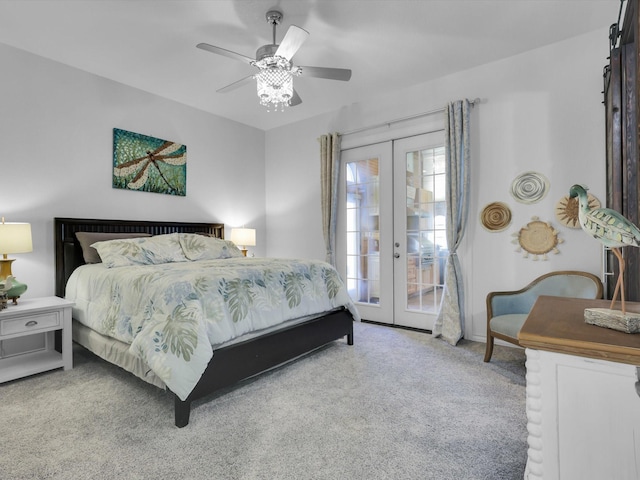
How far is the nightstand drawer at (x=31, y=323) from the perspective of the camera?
2445mm

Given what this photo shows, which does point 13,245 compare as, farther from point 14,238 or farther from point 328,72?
point 328,72

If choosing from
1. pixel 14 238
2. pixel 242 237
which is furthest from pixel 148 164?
pixel 14 238

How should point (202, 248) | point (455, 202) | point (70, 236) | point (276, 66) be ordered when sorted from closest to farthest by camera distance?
point (276, 66) → point (70, 236) → point (455, 202) → point (202, 248)

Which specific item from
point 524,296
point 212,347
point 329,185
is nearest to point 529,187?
point 524,296

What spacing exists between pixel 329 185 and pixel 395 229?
3.50ft

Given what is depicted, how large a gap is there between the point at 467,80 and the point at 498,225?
5.02ft

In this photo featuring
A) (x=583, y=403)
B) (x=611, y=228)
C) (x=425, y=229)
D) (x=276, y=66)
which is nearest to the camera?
(x=583, y=403)

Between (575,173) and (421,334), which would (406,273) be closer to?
(421,334)

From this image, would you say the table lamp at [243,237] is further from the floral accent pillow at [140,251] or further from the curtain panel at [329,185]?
the floral accent pillow at [140,251]

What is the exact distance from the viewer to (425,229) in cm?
381

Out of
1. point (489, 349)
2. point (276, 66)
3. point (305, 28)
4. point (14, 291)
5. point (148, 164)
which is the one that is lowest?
point (489, 349)

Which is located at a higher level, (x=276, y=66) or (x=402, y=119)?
(x=402, y=119)

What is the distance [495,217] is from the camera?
331 centimetres

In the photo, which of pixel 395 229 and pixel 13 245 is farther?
pixel 395 229
